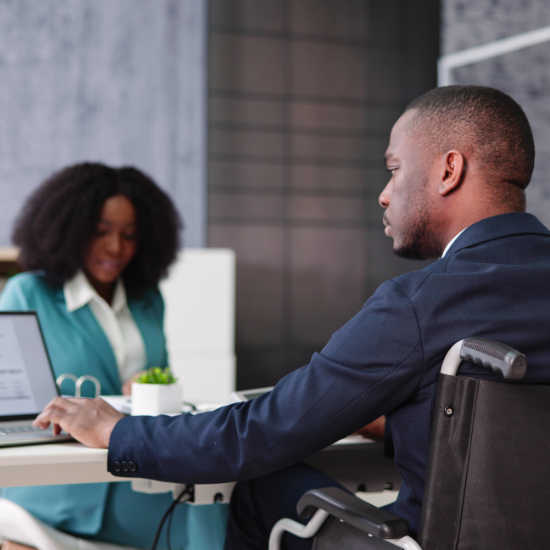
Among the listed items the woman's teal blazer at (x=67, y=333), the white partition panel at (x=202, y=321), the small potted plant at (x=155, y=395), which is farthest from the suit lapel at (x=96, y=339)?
the white partition panel at (x=202, y=321)

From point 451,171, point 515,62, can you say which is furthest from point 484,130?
point 515,62

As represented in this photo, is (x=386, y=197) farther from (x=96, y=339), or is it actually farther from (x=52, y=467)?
(x=96, y=339)

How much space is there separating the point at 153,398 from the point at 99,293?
871 mm

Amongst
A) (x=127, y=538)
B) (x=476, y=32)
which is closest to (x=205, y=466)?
(x=127, y=538)

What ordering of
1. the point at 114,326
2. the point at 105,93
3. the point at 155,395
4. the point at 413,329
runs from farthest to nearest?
the point at 105,93 → the point at 114,326 → the point at 155,395 → the point at 413,329

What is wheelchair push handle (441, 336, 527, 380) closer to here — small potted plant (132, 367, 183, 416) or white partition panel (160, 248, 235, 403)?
small potted plant (132, 367, 183, 416)

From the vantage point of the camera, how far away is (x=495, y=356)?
2.46 feet

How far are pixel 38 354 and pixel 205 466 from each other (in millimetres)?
602

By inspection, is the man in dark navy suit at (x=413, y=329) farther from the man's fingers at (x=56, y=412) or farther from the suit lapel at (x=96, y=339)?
the suit lapel at (x=96, y=339)

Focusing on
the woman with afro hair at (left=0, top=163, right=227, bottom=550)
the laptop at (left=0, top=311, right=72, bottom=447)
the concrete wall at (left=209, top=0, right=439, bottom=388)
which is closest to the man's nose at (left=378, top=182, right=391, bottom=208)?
the laptop at (left=0, top=311, right=72, bottom=447)

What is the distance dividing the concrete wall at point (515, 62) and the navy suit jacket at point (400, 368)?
5.71 feet

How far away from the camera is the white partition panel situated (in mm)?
3543

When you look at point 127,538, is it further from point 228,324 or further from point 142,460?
point 228,324

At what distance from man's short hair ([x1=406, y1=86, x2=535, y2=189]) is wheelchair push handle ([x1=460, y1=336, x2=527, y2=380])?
0.36m
